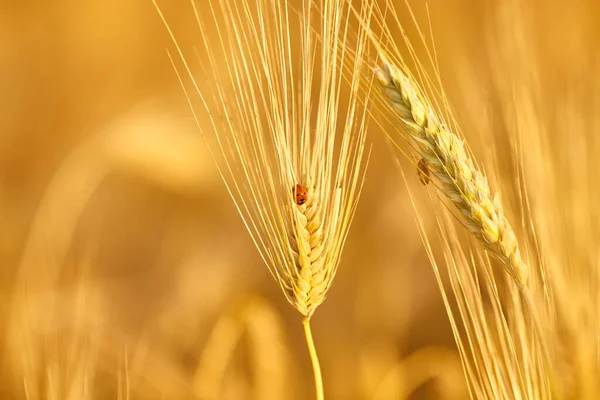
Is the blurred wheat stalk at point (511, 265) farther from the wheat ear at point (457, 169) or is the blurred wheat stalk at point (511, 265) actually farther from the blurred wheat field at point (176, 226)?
the blurred wheat field at point (176, 226)

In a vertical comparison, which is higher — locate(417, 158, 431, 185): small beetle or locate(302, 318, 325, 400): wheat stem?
locate(417, 158, 431, 185): small beetle

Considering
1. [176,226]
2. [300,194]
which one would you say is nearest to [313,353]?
[300,194]

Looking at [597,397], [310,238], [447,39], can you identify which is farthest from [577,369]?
[447,39]

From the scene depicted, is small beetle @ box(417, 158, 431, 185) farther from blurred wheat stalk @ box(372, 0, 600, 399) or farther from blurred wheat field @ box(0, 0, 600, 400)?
blurred wheat field @ box(0, 0, 600, 400)

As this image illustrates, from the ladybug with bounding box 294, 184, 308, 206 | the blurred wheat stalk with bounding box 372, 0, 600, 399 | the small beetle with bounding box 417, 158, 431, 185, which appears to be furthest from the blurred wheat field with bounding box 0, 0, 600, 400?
the ladybug with bounding box 294, 184, 308, 206

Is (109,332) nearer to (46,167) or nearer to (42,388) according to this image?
(42,388)

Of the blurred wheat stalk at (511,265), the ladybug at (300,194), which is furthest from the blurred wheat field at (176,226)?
the ladybug at (300,194)
